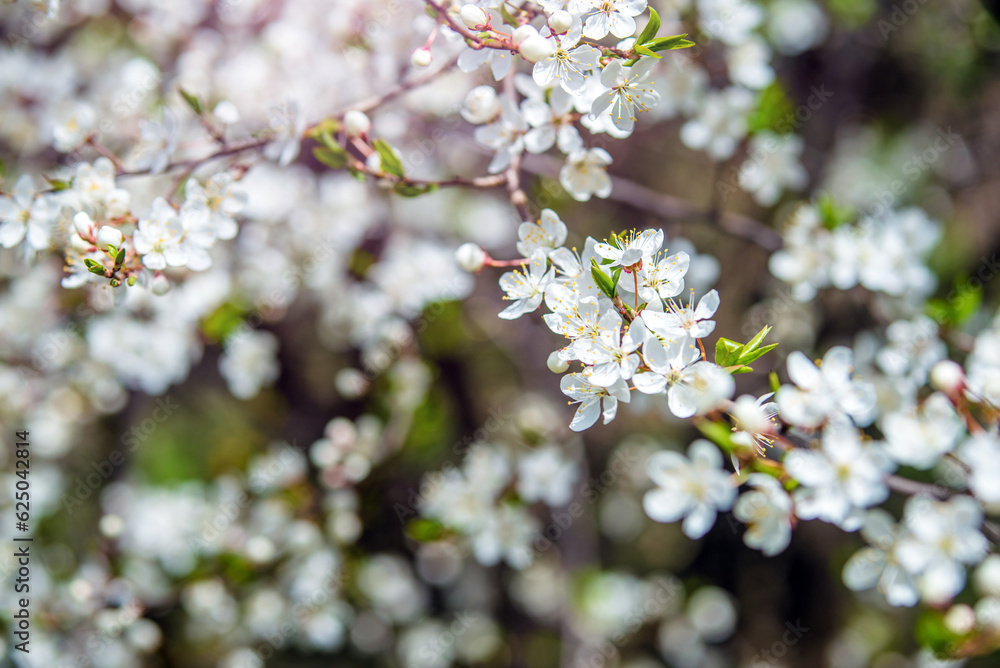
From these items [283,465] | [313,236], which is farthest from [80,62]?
[283,465]

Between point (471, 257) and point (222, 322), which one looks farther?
point (222, 322)

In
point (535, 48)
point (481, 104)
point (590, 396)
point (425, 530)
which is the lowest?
point (425, 530)

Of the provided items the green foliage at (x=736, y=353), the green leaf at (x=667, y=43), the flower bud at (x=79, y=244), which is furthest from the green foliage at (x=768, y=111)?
the flower bud at (x=79, y=244)

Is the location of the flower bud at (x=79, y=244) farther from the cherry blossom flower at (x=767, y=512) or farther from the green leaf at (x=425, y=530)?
the cherry blossom flower at (x=767, y=512)

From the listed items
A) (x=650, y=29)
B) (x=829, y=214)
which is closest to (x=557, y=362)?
(x=650, y=29)

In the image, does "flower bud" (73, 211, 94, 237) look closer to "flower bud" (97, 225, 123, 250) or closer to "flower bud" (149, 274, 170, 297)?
"flower bud" (97, 225, 123, 250)

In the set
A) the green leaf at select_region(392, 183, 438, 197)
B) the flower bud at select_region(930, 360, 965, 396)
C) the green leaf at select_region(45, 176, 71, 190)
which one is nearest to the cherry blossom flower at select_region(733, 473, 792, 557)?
the flower bud at select_region(930, 360, 965, 396)

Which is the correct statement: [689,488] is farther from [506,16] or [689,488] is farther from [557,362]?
[506,16]
